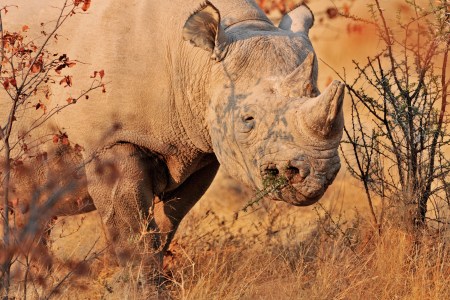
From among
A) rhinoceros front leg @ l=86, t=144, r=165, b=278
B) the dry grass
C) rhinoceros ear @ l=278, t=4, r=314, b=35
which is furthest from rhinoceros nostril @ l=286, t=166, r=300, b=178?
rhinoceros ear @ l=278, t=4, r=314, b=35

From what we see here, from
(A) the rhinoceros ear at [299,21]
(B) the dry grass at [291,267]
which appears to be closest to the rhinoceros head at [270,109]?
(A) the rhinoceros ear at [299,21]

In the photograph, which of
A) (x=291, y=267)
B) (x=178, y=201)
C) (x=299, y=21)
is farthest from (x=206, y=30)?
(x=291, y=267)

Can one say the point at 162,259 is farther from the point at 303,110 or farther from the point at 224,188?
the point at 224,188

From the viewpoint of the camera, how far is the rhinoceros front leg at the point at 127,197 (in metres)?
6.59

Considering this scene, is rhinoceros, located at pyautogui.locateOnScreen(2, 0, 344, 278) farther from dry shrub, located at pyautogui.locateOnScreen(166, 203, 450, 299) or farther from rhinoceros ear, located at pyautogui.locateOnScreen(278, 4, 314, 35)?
dry shrub, located at pyautogui.locateOnScreen(166, 203, 450, 299)

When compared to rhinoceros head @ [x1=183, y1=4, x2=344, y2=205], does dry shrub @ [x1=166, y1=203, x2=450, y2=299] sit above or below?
below

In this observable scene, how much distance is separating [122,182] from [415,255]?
191cm

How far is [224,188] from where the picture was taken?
36.6 feet

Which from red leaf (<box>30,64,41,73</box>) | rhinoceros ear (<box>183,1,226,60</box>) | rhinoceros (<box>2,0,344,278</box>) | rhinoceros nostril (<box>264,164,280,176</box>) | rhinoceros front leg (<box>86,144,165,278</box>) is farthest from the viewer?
rhinoceros front leg (<box>86,144,165,278</box>)

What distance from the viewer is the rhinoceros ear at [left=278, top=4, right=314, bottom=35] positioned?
6873mm

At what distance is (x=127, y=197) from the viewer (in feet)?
21.9

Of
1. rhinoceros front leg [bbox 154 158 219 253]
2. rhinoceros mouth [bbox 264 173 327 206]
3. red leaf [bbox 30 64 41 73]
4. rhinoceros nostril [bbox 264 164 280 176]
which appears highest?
red leaf [bbox 30 64 41 73]

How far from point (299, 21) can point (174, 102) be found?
3.32 ft

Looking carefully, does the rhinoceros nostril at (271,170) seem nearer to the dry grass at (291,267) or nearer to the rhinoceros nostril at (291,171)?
the rhinoceros nostril at (291,171)
